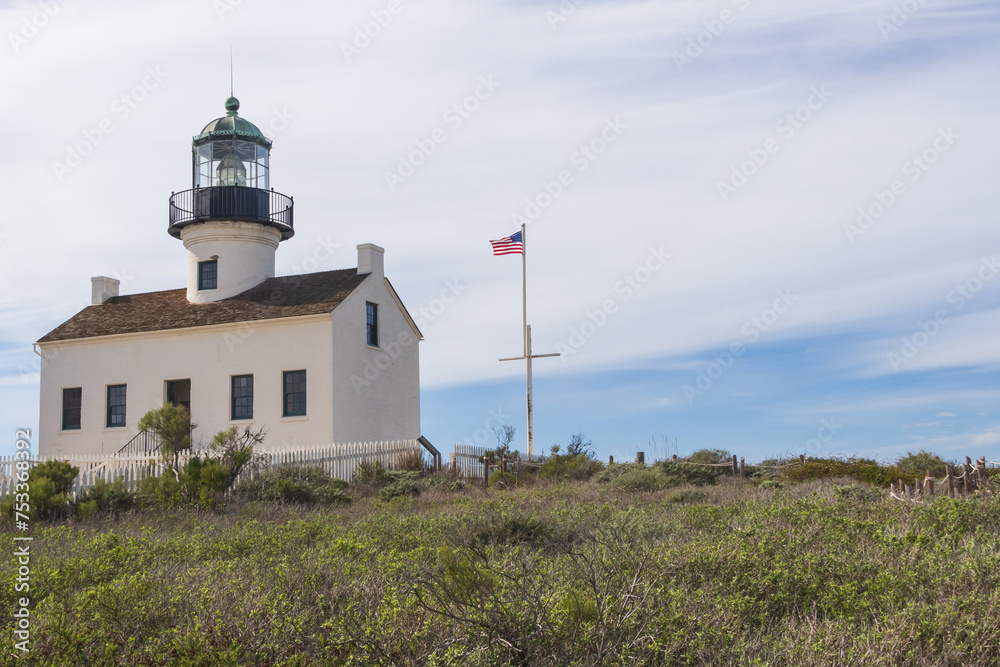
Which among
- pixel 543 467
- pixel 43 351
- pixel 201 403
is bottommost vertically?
pixel 543 467

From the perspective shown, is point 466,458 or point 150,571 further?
point 466,458

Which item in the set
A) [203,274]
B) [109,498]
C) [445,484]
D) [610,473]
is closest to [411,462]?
[445,484]

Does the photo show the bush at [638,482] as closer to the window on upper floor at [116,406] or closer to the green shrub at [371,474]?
the green shrub at [371,474]

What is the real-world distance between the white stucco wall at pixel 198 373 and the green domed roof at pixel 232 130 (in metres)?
5.94

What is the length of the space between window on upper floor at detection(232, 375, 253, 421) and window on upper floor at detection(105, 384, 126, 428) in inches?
149

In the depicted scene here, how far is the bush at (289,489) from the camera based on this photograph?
14.1 metres

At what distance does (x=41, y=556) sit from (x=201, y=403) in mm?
15756

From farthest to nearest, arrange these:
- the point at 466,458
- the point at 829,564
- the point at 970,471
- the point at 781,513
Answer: the point at 466,458 < the point at 970,471 < the point at 781,513 < the point at 829,564

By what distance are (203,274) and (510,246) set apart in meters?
9.12

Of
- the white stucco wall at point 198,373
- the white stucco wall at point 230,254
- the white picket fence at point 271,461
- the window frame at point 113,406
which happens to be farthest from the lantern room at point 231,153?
the white picket fence at point 271,461

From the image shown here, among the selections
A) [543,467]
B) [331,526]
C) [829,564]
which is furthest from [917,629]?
[543,467]

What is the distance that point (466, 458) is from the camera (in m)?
21.7

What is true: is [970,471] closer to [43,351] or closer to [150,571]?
[150,571]

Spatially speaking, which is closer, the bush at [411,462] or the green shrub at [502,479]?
the green shrub at [502,479]
